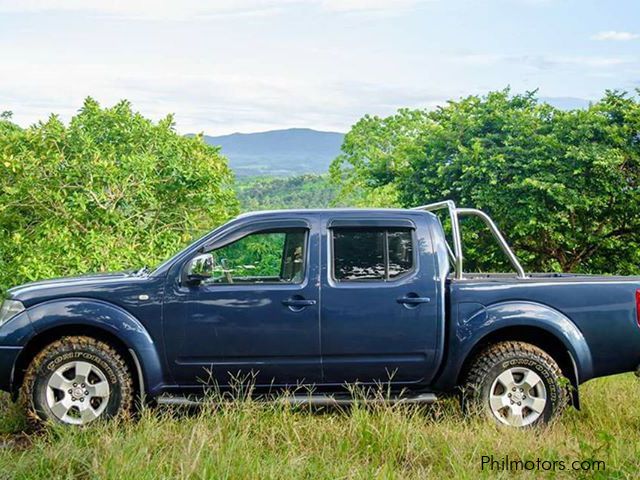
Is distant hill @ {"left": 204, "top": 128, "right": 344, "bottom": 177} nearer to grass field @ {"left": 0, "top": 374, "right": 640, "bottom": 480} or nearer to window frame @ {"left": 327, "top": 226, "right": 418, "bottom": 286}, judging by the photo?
window frame @ {"left": 327, "top": 226, "right": 418, "bottom": 286}

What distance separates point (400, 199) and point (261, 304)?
18.1 meters

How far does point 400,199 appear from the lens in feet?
80.0

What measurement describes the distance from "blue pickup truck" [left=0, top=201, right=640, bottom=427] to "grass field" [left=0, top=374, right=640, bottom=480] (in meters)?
0.32

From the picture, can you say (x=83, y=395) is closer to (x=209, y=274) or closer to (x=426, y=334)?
(x=209, y=274)

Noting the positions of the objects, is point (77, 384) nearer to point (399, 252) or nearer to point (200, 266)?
point (200, 266)

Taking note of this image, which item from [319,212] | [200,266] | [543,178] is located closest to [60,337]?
[200,266]

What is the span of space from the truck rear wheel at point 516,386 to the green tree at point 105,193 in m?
10.5

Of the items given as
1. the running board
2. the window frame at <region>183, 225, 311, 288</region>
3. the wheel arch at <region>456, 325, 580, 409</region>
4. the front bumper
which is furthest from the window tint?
the front bumper

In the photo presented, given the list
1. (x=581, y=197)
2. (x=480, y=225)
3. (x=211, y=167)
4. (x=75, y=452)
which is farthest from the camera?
(x=480, y=225)

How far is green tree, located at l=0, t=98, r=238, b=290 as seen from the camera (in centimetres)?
1617

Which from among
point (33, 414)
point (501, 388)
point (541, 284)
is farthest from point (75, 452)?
point (541, 284)

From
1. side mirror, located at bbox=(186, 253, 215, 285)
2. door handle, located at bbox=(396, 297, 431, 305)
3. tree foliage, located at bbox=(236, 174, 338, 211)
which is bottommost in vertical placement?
door handle, located at bbox=(396, 297, 431, 305)

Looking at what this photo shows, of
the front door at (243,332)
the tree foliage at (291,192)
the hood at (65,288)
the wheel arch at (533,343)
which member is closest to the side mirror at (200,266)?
the front door at (243,332)

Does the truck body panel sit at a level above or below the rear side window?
below
